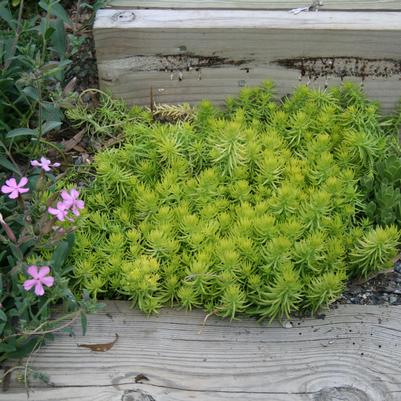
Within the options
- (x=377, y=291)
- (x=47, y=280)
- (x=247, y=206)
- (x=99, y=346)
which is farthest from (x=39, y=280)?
(x=377, y=291)

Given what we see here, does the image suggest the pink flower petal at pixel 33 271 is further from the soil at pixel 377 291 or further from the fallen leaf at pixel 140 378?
the soil at pixel 377 291

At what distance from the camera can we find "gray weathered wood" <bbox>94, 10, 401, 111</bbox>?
2.69 m

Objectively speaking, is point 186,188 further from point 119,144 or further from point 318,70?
point 318,70

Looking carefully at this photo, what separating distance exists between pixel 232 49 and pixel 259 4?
297 millimetres

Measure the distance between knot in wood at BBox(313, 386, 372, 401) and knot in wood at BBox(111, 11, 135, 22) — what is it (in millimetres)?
1620

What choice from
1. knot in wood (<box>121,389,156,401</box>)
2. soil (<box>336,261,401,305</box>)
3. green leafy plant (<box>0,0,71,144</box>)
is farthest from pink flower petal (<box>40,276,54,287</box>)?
soil (<box>336,261,401,305</box>)

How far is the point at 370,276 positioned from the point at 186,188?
0.72 m

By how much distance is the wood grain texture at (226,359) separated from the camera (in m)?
2.02

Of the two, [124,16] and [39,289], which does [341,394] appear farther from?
[124,16]

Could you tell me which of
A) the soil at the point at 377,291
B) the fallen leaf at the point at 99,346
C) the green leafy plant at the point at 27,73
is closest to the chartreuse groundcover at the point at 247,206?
the soil at the point at 377,291

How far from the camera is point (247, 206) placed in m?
2.34

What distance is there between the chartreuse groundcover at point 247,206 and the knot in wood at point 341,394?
0.91ft

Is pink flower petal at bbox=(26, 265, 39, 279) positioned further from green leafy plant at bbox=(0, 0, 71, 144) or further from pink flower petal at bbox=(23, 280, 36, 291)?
green leafy plant at bbox=(0, 0, 71, 144)

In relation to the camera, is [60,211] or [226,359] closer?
[60,211]
